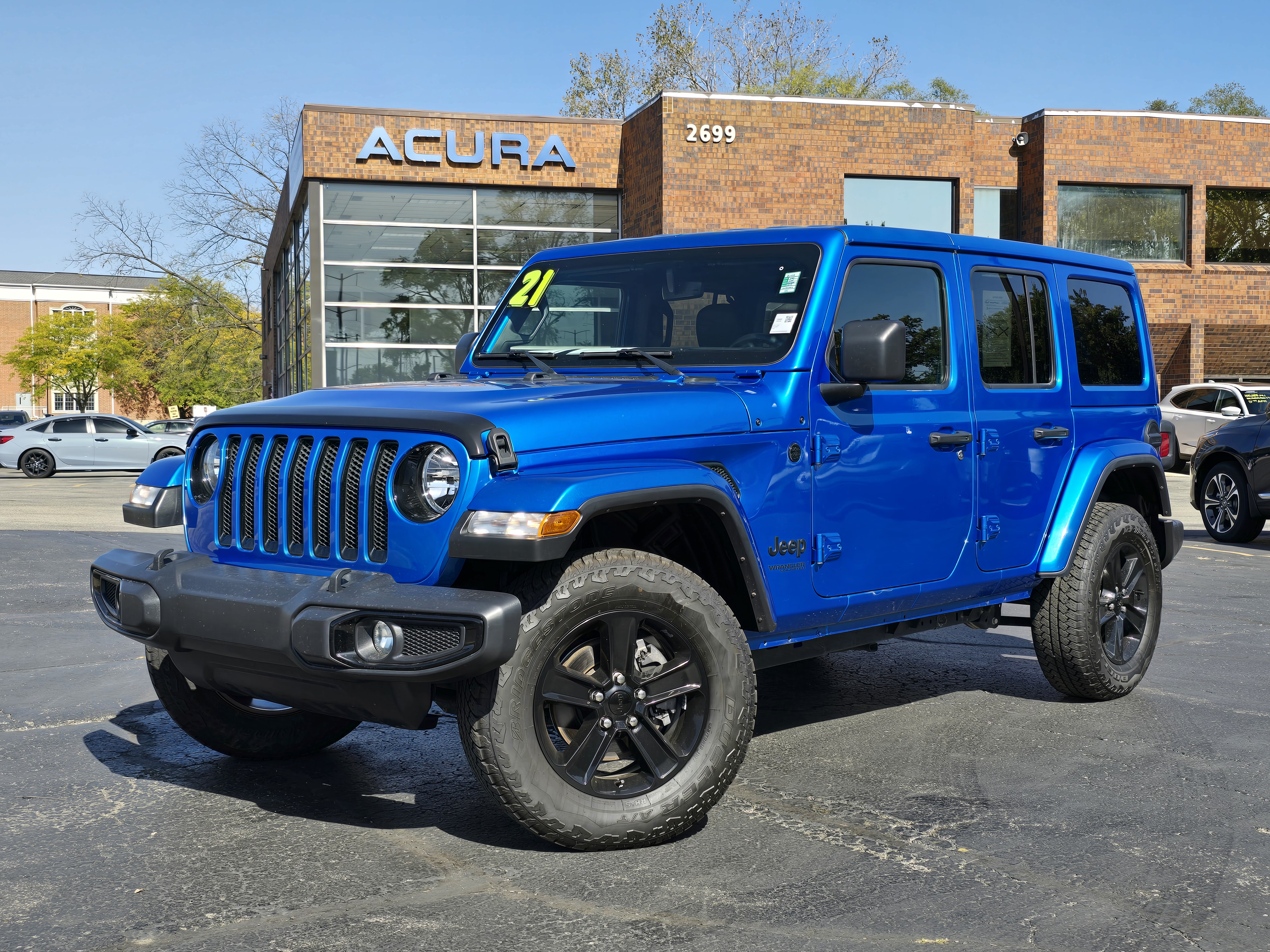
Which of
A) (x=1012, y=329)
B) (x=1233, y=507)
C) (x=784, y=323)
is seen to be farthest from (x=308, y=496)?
(x=1233, y=507)

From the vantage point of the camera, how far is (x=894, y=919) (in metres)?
3.41

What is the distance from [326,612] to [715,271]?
7.31 feet

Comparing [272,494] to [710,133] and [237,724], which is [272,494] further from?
[710,133]

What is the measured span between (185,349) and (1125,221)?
37041 millimetres

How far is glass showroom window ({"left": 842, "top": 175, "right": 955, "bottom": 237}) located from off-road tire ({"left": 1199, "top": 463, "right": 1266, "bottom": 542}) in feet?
43.1

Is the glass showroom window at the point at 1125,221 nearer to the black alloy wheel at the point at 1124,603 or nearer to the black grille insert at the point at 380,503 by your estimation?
the black alloy wheel at the point at 1124,603

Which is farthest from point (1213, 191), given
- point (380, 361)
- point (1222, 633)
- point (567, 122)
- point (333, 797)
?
point (333, 797)

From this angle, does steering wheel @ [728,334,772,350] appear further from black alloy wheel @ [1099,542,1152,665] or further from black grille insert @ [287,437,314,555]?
black alloy wheel @ [1099,542,1152,665]

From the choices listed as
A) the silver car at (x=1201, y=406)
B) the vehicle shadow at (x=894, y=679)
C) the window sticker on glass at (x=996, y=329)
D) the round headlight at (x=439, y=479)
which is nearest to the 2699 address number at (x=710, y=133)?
the silver car at (x=1201, y=406)

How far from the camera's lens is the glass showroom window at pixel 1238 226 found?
29906mm

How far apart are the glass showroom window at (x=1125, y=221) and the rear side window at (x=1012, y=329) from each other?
2424cm

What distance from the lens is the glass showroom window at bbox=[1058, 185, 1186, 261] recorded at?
A: 28.9 m

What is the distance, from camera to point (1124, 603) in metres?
6.21

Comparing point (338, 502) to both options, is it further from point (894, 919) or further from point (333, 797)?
point (894, 919)
